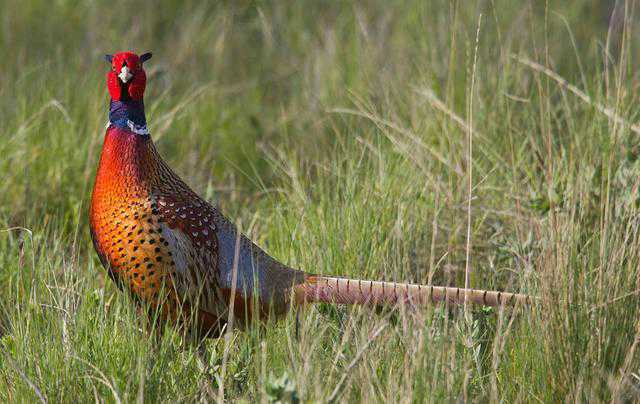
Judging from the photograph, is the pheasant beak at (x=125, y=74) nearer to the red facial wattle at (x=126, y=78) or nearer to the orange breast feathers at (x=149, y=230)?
the red facial wattle at (x=126, y=78)

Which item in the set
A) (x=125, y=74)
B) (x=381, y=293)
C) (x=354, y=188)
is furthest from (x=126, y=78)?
(x=381, y=293)

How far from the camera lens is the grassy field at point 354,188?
3033mm

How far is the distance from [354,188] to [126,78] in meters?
1.02

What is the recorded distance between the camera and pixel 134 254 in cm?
352

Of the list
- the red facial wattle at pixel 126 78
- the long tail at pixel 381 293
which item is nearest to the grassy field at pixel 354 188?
the long tail at pixel 381 293

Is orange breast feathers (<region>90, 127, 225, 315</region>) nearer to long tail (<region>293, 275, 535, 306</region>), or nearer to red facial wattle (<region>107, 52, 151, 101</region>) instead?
red facial wattle (<region>107, 52, 151, 101</region>)

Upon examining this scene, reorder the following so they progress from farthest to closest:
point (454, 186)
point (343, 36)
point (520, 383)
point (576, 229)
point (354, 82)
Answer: point (343, 36) → point (354, 82) → point (454, 186) → point (576, 229) → point (520, 383)

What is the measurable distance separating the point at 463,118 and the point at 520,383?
2129 mm

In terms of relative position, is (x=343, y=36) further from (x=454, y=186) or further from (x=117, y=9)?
(x=454, y=186)

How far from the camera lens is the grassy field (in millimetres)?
3033

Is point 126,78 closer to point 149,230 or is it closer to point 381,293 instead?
point 149,230

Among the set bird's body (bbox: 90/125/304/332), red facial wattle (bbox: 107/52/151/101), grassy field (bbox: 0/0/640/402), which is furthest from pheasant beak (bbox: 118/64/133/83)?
grassy field (bbox: 0/0/640/402)

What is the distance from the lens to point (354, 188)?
4184 mm

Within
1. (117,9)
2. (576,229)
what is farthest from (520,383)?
(117,9)
